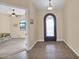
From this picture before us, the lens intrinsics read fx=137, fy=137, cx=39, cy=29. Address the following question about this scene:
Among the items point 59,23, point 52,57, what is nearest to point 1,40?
point 59,23

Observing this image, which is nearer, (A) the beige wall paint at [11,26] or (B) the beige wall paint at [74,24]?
(B) the beige wall paint at [74,24]

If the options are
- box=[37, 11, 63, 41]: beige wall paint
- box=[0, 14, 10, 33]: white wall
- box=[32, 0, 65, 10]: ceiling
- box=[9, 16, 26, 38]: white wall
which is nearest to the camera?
box=[32, 0, 65, 10]: ceiling

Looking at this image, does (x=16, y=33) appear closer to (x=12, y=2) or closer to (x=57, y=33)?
(x=57, y=33)

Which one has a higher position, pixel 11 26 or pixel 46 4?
pixel 46 4

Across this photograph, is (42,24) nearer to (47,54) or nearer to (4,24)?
(4,24)

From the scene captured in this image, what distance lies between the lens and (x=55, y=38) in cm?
1146

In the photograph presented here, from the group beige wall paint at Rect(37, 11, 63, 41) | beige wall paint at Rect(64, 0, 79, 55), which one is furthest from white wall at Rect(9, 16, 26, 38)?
beige wall paint at Rect(64, 0, 79, 55)

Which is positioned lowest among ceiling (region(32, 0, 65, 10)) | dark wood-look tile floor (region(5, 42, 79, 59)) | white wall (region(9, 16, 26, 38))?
dark wood-look tile floor (region(5, 42, 79, 59))

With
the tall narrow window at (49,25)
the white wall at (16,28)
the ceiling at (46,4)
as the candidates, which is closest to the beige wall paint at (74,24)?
the ceiling at (46,4)

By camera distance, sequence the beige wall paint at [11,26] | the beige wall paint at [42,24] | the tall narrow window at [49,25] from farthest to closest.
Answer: the beige wall paint at [11,26] < the tall narrow window at [49,25] < the beige wall paint at [42,24]

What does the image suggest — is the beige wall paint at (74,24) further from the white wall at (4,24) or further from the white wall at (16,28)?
the white wall at (4,24)

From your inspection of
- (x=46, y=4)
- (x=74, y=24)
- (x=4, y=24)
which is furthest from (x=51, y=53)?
(x=4, y=24)

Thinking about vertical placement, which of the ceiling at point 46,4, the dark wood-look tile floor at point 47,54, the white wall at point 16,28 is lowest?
the dark wood-look tile floor at point 47,54

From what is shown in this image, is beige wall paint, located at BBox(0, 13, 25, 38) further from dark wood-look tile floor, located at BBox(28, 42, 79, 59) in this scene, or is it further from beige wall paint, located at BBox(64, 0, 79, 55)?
beige wall paint, located at BBox(64, 0, 79, 55)
